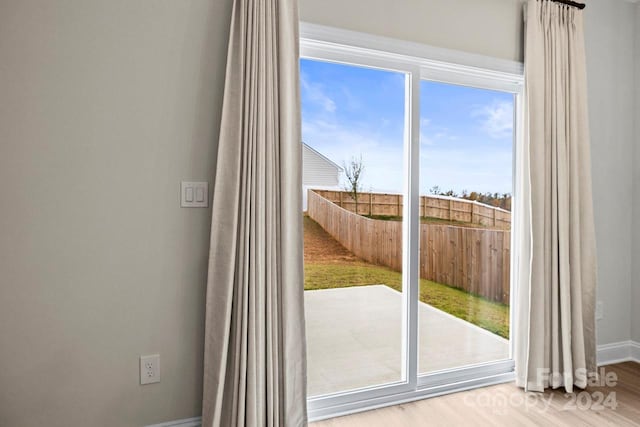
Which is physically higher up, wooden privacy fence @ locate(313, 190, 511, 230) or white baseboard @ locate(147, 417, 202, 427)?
wooden privacy fence @ locate(313, 190, 511, 230)

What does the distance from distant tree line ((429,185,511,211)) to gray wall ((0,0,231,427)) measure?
4.53ft

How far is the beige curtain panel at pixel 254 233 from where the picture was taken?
69.0 inches

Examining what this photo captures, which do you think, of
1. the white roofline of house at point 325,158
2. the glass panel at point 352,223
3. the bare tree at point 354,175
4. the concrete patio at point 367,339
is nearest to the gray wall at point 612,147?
the concrete patio at point 367,339

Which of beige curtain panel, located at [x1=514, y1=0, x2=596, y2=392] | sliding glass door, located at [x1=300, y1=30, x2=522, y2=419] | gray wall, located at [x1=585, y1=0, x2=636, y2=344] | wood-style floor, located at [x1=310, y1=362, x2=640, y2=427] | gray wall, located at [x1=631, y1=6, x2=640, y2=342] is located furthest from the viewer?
gray wall, located at [x1=631, y1=6, x2=640, y2=342]

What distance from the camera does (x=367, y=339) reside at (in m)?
2.28

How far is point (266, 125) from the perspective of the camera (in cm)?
182

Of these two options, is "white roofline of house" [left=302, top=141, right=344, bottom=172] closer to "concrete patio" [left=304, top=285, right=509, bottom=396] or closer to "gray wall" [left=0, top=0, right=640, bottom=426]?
"gray wall" [left=0, top=0, right=640, bottom=426]

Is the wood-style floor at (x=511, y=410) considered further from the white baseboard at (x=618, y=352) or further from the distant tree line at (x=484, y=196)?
the distant tree line at (x=484, y=196)

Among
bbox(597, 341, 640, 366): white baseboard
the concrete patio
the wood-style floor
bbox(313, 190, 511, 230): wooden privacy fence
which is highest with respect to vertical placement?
bbox(313, 190, 511, 230): wooden privacy fence

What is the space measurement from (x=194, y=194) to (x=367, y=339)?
1289mm

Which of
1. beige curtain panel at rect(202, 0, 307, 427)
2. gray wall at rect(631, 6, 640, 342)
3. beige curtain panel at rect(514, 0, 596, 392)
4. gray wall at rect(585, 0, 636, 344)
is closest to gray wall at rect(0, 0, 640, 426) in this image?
beige curtain panel at rect(202, 0, 307, 427)

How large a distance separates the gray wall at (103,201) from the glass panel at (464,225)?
108cm

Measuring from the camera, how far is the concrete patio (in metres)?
2.17

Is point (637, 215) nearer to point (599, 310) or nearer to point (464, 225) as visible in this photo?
point (599, 310)
